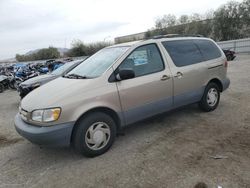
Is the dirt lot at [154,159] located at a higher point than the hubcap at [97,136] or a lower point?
lower

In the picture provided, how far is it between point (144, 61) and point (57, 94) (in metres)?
1.65

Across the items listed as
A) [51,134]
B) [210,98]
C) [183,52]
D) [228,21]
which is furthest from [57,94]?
[228,21]

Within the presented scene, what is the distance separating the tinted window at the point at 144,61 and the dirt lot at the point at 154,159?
123 cm

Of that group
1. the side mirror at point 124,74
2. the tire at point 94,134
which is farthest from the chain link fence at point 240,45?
the tire at point 94,134

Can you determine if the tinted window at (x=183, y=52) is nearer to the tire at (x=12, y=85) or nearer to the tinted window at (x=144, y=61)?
the tinted window at (x=144, y=61)

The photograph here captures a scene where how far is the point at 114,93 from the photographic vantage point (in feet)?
12.3

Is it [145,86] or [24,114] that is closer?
[24,114]

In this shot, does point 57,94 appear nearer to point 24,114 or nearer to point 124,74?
point 24,114

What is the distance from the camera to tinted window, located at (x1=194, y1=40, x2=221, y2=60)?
17.1ft

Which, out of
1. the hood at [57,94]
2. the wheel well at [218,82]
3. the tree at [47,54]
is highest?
the tree at [47,54]

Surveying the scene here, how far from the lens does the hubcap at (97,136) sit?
11.9ft

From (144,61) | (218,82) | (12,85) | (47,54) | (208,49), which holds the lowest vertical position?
(12,85)

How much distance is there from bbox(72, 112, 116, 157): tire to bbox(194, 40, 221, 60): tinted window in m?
2.76

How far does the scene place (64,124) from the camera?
3.35 m
